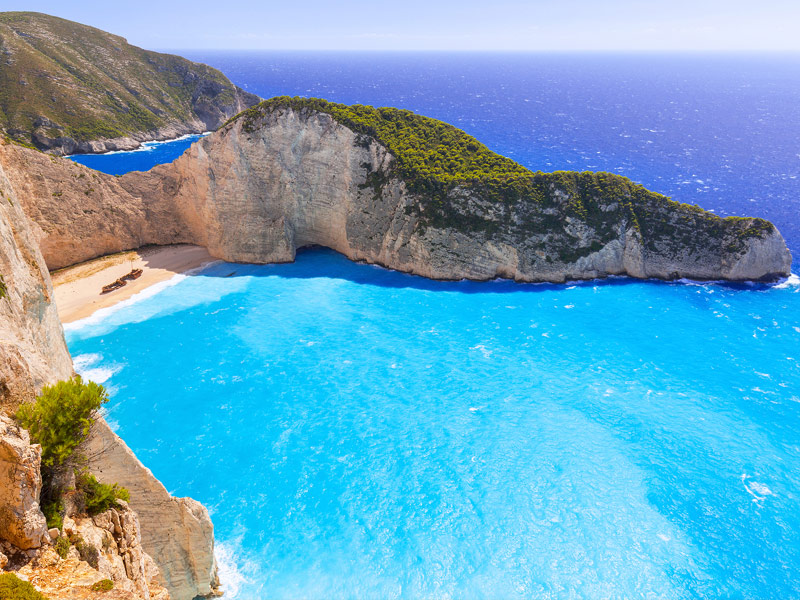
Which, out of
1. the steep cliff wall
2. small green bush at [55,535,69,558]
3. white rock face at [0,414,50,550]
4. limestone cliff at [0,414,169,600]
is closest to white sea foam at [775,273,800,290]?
limestone cliff at [0,414,169,600]

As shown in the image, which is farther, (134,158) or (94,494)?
(134,158)

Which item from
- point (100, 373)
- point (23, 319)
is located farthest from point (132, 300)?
point (23, 319)

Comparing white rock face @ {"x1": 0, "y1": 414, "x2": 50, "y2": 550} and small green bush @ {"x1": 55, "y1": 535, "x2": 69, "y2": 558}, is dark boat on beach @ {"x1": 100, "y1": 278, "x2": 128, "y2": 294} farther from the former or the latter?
small green bush @ {"x1": 55, "y1": 535, "x2": 69, "y2": 558}

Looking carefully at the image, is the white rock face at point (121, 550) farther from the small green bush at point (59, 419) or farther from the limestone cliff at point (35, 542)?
the small green bush at point (59, 419)

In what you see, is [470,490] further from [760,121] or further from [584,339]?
[760,121]

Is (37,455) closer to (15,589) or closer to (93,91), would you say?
(15,589)

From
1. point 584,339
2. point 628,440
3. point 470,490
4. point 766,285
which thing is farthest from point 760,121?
point 470,490
